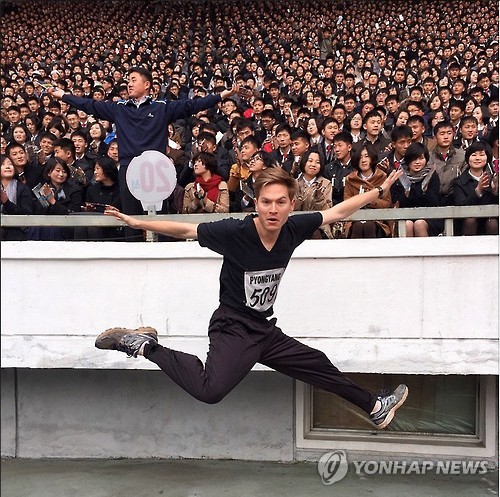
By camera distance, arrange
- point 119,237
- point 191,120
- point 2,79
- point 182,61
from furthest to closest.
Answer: point 182,61, point 2,79, point 191,120, point 119,237

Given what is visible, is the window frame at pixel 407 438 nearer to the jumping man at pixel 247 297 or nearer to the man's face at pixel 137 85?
the jumping man at pixel 247 297

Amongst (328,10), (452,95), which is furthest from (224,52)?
(452,95)

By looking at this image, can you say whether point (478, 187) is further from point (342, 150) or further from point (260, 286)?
point (260, 286)

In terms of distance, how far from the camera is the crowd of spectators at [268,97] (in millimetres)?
6077

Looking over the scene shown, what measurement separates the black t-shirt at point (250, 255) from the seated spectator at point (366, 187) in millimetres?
1483

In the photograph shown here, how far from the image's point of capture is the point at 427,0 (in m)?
10.6

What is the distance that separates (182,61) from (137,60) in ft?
2.27

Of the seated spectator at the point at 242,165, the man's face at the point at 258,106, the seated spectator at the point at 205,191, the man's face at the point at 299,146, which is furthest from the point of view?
the man's face at the point at 258,106

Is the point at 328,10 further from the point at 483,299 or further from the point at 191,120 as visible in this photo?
the point at 483,299

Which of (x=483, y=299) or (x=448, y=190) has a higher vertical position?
(x=448, y=190)

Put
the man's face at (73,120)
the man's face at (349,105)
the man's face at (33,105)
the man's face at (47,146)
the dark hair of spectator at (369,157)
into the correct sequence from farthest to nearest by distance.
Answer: the man's face at (33,105), the man's face at (73,120), the man's face at (349,105), the man's face at (47,146), the dark hair of spectator at (369,157)

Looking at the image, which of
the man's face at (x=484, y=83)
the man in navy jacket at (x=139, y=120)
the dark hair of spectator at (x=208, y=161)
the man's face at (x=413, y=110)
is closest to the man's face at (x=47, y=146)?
the man in navy jacket at (x=139, y=120)

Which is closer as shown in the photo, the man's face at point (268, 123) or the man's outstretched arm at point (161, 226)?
the man's outstretched arm at point (161, 226)

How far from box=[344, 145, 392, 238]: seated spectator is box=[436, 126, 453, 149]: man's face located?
27.6 inches
